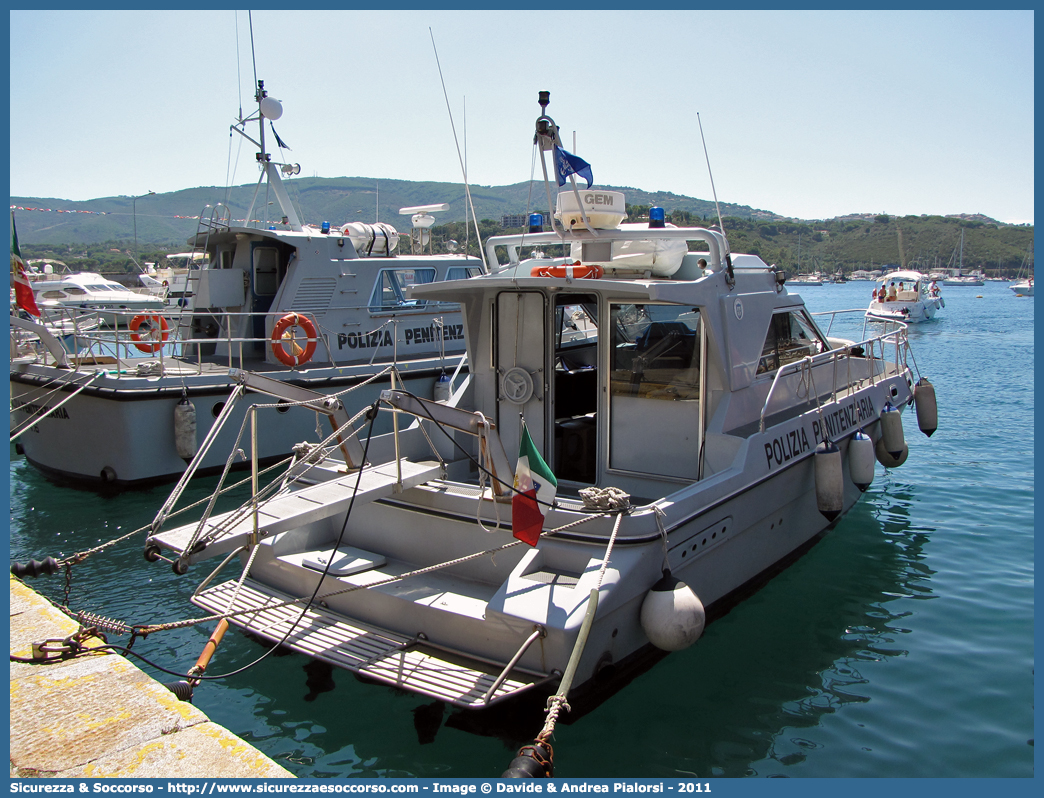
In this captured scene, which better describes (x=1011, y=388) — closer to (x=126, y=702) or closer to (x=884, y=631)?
(x=884, y=631)

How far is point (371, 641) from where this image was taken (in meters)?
4.71

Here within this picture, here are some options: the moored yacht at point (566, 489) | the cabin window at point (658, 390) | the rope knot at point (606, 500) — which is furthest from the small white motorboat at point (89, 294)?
the rope knot at point (606, 500)

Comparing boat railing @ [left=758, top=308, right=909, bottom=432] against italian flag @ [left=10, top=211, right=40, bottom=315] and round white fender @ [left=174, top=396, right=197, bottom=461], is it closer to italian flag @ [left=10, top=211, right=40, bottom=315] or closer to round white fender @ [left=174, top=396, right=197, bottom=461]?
round white fender @ [left=174, top=396, right=197, bottom=461]

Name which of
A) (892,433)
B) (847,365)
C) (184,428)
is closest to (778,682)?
(892,433)

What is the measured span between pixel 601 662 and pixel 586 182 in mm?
3887

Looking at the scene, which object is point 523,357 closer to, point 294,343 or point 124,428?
point 294,343

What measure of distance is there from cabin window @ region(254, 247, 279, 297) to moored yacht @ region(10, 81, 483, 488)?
0.07 feet

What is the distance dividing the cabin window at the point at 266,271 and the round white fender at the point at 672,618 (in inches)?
378

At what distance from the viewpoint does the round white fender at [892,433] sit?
28.3 ft

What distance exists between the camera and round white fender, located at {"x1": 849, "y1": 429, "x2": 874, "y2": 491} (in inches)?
301

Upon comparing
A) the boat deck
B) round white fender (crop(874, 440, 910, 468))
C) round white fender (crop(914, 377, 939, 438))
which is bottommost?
the boat deck

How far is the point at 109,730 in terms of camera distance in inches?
135

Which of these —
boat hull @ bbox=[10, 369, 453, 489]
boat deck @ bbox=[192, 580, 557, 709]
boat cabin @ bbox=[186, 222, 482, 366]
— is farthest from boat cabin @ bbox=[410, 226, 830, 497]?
boat cabin @ bbox=[186, 222, 482, 366]

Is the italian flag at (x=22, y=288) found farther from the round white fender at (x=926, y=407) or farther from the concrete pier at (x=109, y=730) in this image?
the round white fender at (x=926, y=407)
